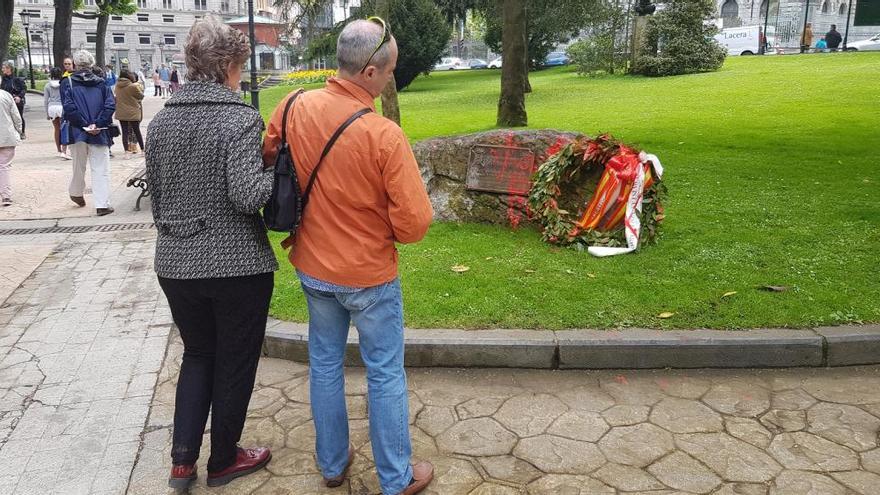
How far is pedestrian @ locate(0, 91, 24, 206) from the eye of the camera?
9906 millimetres

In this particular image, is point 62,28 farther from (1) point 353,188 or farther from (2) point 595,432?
(2) point 595,432

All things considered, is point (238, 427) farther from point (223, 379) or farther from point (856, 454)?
point (856, 454)

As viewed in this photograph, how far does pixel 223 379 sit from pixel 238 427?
29 centimetres

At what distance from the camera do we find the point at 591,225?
22.4ft

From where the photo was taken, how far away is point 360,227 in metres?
3.00

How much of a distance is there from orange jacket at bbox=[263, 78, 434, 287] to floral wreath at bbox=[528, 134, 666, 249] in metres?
3.98

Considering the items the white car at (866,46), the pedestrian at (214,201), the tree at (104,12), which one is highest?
the tree at (104,12)

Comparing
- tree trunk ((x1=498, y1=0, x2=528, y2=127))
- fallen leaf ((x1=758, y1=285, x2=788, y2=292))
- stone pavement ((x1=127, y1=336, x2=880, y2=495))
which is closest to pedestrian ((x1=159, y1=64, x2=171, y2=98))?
tree trunk ((x1=498, y1=0, x2=528, y2=127))

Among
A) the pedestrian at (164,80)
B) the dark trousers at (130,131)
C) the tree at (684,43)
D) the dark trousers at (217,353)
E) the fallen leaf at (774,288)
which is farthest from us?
the pedestrian at (164,80)

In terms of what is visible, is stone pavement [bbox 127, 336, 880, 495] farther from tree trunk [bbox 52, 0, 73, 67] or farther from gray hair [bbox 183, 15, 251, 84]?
tree trunk [bbox 52, 0, 73, 67]

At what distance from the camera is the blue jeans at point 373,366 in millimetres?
3068

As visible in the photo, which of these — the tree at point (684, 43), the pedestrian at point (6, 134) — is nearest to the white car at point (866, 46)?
the tree at point (684, 43)

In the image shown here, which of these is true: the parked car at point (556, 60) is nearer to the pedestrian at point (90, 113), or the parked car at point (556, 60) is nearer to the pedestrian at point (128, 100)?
the pedestrian at point (128, 100)

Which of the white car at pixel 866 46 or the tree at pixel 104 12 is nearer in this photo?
the tree at pixel 104 12
